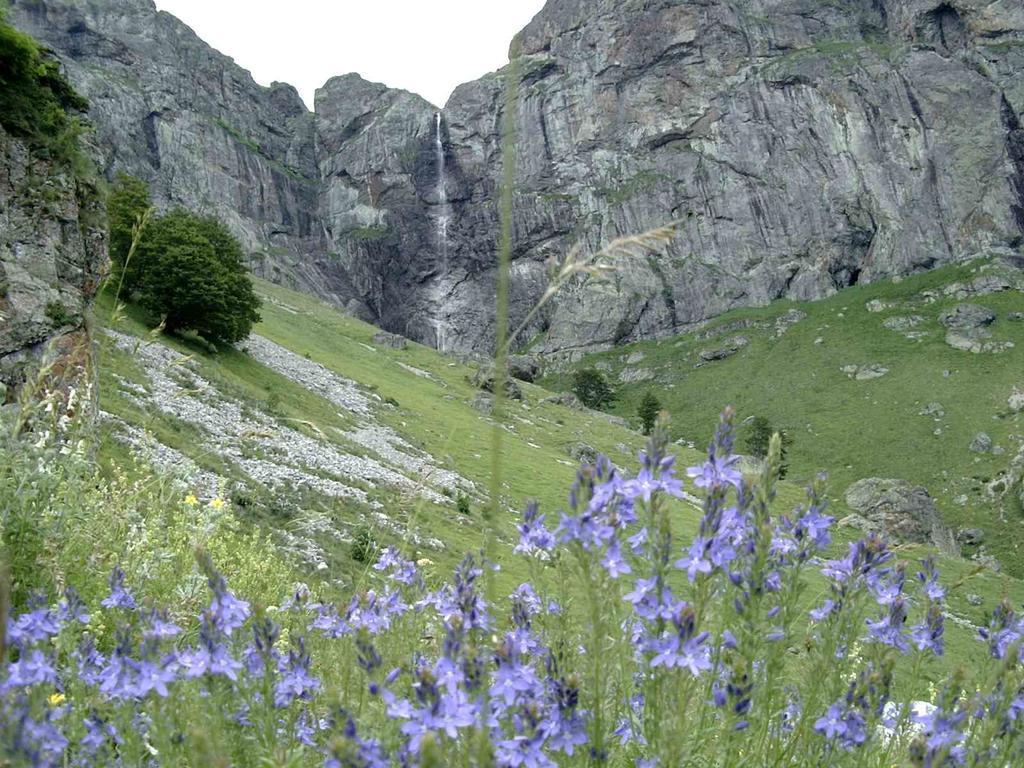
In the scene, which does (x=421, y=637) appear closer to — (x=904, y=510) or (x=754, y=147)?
(x=904, y=510)

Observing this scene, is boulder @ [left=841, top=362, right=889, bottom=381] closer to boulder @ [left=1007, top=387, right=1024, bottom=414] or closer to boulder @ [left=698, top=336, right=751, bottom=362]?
boulder @ [left=1007, top=387, right=1024, bottom=414]

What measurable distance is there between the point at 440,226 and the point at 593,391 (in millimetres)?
59197

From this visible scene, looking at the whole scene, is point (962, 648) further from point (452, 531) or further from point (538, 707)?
point (538, 707)

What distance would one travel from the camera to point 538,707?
2.11 metres

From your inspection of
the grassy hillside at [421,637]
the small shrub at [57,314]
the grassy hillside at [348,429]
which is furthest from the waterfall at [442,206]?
the grassy hillside at [421,637]

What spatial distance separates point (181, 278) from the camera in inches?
1352

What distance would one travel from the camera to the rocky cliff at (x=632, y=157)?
115 meters

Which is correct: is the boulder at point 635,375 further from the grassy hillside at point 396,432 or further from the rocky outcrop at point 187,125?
the rocky outcrop at point 187,125

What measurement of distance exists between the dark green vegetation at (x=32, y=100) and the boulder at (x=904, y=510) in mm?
42144

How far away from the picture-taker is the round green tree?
1340 inches

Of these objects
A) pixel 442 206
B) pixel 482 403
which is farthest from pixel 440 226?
pixel 482 403

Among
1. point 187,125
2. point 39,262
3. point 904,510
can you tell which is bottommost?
point 904,510

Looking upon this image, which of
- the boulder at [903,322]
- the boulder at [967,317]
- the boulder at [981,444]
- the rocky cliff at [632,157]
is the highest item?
the rocky cliff at [632,157]

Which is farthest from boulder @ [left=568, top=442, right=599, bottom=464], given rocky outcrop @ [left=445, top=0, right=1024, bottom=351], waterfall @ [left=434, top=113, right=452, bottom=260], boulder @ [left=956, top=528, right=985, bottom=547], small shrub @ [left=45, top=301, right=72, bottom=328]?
waterfall @ [left=434, top=113, right=452, bottom=260]
